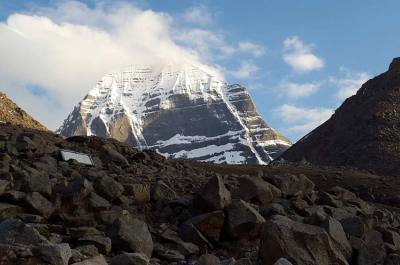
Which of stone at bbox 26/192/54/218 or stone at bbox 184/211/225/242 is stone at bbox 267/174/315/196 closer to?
stone at bbox 184/211/225/242

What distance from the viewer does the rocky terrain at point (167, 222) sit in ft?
30.3

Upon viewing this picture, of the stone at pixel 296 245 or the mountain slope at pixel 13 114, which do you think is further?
the mountain slope at pixel 13 114

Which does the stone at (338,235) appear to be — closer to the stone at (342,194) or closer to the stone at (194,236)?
the stone at (194,236)

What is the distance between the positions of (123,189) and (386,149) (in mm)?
54027

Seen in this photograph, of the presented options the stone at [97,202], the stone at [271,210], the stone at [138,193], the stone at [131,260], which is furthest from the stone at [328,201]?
the stone at [131,260]

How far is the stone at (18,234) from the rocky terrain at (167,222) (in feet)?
0.05

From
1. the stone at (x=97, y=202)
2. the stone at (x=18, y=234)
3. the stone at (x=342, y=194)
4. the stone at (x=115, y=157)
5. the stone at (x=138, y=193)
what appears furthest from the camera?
the stone at (x=115, y=157)

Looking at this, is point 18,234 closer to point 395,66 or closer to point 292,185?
point 292,185

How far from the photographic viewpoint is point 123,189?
45.9ft

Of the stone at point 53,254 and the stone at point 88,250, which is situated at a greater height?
the stone at point 53,254

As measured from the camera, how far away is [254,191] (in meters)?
14.8

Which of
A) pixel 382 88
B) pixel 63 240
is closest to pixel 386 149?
pixel 382 88

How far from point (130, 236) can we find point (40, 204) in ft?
8.54

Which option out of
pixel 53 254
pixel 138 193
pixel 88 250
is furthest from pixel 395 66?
pixel 53 254
